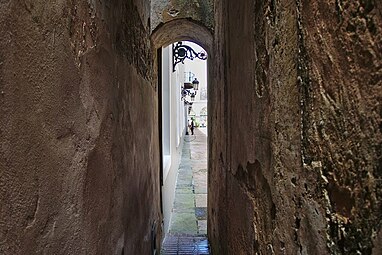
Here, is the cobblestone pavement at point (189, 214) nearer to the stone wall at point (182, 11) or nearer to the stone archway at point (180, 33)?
the stone archway at point (180, 33)

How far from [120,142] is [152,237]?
4.30 ft

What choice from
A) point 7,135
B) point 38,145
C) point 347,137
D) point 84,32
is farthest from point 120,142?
point 347,137

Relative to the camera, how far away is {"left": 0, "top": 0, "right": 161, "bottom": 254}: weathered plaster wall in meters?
0.53

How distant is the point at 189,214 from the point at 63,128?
402cm

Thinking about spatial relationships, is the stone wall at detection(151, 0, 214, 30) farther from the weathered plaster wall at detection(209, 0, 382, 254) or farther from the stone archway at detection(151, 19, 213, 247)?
the weathered plaster wall at detection(209, 0, 382, 254)

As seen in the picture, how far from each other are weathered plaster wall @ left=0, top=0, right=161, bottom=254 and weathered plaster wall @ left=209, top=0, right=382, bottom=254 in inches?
17.6

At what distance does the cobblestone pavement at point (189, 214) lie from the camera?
11.0 ft

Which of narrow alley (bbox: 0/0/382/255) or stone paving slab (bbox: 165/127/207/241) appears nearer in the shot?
narrow alley (bbox: 0/0/382/255)

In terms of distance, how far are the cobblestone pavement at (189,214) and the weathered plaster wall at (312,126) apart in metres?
2.20

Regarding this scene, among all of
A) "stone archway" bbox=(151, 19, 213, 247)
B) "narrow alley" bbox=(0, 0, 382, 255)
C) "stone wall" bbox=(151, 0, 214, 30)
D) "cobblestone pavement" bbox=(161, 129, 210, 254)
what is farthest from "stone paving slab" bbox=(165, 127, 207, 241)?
"narrow alley" bbox=(0, 0, 382, 255)

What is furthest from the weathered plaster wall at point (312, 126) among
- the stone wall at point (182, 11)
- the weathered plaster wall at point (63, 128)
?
the stone wall at point (182, 11)

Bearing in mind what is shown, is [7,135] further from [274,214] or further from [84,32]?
[274,214]

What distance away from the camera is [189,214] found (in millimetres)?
4625

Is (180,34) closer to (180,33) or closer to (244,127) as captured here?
(180,33)
